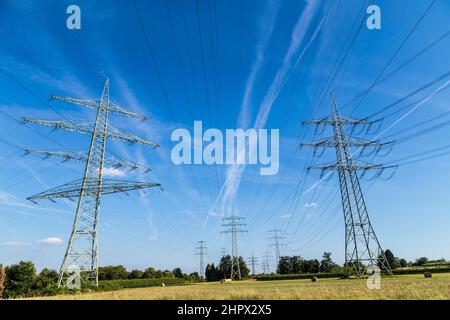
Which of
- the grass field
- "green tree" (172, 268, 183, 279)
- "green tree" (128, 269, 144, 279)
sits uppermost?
the grass field

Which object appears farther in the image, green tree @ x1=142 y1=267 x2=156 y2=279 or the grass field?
green tree @ x1=142 y1=267 x2=156 y2=279

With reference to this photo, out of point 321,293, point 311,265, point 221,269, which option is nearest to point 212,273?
point 221,269

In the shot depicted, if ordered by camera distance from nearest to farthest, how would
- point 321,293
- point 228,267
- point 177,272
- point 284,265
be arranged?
point 321,293 → point 284,265 → point 228,267 → point 177,272

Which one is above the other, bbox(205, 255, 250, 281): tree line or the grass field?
the grass field

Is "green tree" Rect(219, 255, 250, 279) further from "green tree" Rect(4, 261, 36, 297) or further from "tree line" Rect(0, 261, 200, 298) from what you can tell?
"green tree" Rect(4, 261, 36, 297)

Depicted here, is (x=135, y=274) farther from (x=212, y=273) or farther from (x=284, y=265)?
(x=284, y=265)

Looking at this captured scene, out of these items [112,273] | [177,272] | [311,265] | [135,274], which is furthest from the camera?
[177,272]

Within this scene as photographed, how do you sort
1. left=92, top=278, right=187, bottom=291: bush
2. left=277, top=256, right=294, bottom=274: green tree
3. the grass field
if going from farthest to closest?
1. left=277, top=256, right=294, bottom=274: green tree
2. left=92, top=278, right=187, bottom=291: bush
3. the grass field

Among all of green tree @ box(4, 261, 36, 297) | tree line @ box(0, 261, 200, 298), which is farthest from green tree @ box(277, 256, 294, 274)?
green tree @ box(4, 261, 36, 297)

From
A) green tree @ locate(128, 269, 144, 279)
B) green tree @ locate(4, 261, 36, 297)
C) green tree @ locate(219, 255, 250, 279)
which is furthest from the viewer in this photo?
green tree @ locate(219, 255, 250, 279)

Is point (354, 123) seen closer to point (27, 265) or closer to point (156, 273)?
point (27, 265)

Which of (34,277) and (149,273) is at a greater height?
(34,277)

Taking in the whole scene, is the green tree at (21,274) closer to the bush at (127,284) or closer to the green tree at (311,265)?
the bush at (127,284)
